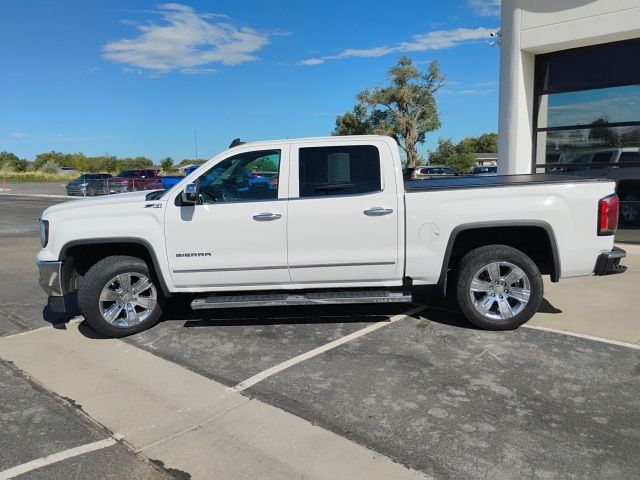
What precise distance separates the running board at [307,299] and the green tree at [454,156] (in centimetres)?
4576

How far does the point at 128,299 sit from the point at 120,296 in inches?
3.4

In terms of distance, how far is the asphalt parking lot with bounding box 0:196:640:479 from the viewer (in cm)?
323

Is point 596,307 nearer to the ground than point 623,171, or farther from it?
nearer to the ground

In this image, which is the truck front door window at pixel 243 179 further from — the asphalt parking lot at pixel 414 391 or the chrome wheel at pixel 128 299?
the asphalt parking lot at pixel 414 391

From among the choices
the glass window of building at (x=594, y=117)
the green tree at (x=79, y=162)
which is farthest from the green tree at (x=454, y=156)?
the green tree at (x=79, y=162)

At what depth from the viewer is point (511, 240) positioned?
5664 millimetres

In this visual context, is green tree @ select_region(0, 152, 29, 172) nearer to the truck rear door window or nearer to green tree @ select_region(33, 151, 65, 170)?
green tree @ select_region(33, 151, 65, 170)

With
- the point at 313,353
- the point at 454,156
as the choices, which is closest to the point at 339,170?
the point at 313,353

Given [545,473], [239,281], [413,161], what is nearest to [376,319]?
[239,281]

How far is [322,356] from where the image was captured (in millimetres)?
4863

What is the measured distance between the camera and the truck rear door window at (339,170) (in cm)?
536

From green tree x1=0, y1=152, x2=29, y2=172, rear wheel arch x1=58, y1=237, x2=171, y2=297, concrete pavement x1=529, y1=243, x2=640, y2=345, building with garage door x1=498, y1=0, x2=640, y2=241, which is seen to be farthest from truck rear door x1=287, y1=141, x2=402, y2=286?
green tree x1=0, y1=152, x2=29, y2=172

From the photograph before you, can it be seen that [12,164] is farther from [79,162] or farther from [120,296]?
[120,296]

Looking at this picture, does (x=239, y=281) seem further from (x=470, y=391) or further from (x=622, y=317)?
(x=622, y=317)
